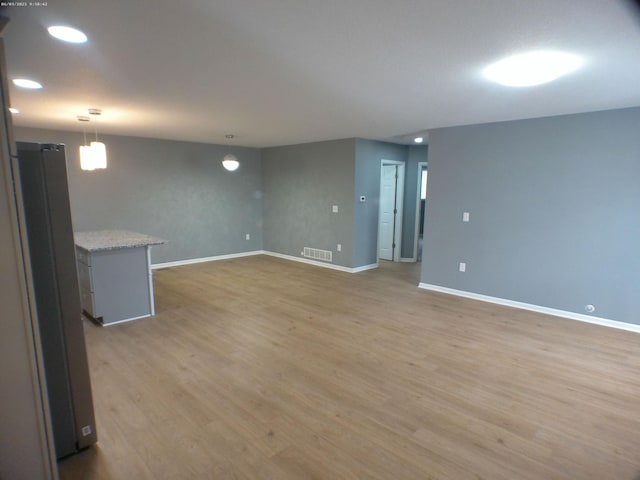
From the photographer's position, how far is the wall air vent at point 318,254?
22.0ft

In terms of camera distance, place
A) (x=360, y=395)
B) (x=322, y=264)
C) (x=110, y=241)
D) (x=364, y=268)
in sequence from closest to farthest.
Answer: (x=360, y=395), (x=110, y=241), (x=364, y=268), (x=322, y=264)

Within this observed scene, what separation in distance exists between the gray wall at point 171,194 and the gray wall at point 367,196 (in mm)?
2773

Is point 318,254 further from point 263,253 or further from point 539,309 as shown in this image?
point 539,309

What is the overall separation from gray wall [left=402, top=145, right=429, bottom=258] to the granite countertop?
503 centimetres

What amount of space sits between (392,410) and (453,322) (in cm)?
195

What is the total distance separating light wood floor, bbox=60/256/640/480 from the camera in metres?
1.92

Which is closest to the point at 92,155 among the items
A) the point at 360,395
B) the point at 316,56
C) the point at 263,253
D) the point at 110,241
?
the point at 110,241

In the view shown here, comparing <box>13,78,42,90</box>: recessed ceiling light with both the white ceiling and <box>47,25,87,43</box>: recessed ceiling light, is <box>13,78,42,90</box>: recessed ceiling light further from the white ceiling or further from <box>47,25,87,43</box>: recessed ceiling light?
<box>47,25,87,43</box>: recessed ceiling light

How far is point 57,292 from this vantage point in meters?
1.89

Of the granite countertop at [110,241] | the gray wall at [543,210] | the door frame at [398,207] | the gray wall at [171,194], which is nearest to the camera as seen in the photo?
the granite countertop at [110,241]

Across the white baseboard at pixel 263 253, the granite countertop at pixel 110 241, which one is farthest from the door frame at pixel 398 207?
the granite countertop at pixel 110 241

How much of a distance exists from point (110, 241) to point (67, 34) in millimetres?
2521

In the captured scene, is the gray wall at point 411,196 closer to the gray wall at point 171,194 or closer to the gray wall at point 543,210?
the gray wall at point 543,210

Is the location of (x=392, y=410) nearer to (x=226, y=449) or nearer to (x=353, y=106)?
(x=226, y=449)
